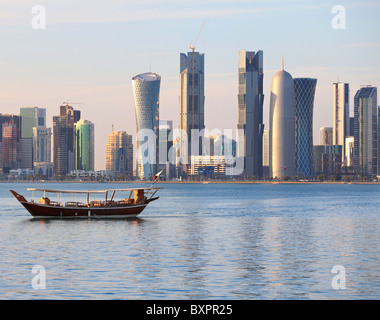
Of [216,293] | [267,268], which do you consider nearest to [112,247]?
[267,268]

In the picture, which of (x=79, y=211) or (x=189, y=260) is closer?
(x=189, y=260)

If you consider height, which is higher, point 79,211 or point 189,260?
point 79,211

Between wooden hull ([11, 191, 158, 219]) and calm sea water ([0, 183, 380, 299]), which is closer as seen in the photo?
calm sea water ([0, 183, 380, 299])

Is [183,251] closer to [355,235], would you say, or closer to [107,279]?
[107,279]

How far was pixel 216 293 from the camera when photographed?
4638 cm

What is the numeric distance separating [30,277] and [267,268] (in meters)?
21.2

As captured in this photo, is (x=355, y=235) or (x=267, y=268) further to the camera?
(x=355, y=235)

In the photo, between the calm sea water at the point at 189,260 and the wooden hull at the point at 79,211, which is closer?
the calm sea water at the point at 189,260
